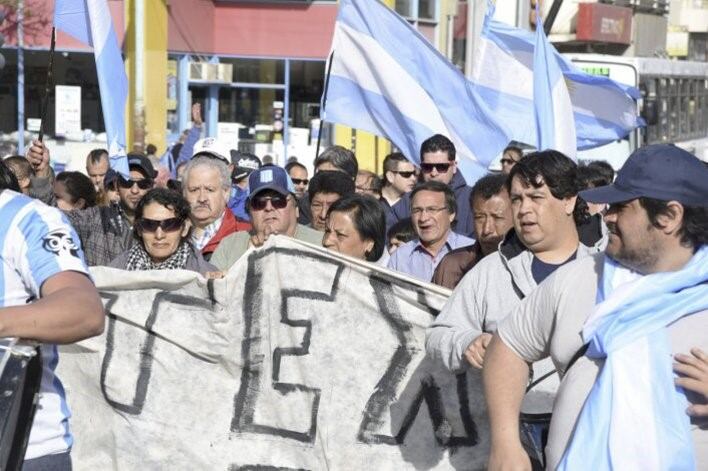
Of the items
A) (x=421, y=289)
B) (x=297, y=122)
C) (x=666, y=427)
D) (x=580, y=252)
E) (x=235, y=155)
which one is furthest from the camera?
(x=297, y=122)

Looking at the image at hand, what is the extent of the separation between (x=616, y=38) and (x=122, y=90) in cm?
2989

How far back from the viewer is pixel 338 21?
401 inches

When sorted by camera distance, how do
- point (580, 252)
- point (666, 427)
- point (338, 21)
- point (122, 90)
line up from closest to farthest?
1. point (666, 427)
2. point (580, 252)
3. point (122, 90)
4. point (338, 21)

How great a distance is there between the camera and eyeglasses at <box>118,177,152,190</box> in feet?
28.6

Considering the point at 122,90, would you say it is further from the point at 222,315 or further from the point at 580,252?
the point at 580,252

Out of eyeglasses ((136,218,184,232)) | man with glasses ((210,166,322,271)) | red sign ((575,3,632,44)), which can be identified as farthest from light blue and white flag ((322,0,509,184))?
red sign ((575,3,632,44))

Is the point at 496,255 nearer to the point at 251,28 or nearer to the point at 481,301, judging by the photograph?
the point at 481,301

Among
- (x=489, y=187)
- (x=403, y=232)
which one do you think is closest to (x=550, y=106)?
(x=403, y=232)

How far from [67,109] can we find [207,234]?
11573mm

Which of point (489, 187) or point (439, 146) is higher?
point (439, 146)

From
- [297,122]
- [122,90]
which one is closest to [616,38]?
[297,122]

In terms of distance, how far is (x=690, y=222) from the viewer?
3.84 metres

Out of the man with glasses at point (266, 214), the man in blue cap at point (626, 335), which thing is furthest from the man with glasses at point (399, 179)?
the man in blue cap at point (626, 335)

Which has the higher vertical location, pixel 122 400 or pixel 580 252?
pixel 580 252
